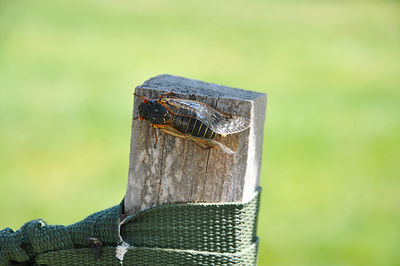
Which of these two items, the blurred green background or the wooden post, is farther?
the blurred green background

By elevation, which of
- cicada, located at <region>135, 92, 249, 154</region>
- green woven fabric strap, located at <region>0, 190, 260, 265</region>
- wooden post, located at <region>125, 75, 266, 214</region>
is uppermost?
cicada, located at <region>135, 92, 249, 154</region>

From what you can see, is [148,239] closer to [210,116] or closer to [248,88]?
[210,116]

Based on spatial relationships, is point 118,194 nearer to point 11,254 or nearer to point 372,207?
point 372,207

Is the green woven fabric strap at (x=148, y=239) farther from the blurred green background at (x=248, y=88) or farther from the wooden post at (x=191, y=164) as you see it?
the blurred green background at (x=248, y=88)

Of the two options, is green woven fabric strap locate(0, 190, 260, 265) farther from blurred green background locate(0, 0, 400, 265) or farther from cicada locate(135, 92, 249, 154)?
blurred green background locate(0, 0, 400, 265)

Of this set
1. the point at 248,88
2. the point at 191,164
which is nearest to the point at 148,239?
the point at 191,164

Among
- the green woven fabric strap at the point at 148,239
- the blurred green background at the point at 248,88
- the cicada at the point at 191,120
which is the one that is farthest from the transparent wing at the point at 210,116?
the blurred green background at the point at 248,88

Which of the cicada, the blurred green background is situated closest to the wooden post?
the cicada
